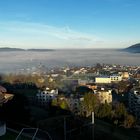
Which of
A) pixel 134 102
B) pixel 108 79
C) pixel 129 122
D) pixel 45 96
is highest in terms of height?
pixel 129 122

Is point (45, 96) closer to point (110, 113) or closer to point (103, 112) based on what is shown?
point (103, 112)

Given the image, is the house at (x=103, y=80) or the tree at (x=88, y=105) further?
the house at (x=103, y=80)

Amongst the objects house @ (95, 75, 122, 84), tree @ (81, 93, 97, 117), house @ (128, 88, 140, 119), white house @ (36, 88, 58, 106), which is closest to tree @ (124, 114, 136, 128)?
tree @ (81, 93, 97, 117)

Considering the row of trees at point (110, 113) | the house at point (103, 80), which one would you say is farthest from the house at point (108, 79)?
the row of trees at point (110, 113)

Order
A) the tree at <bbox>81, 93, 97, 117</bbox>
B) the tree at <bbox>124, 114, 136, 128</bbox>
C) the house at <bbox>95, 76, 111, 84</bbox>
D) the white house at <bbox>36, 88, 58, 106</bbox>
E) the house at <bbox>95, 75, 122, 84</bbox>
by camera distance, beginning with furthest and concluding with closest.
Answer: the house at <bbox>95, 75, 122, 84</bbox> < the house at <bbox>95, 76, 111, 84</bbox> < the white house at <bbox>36, 88, 58, 106</bbox> < the tree at <bbox>81, 93, 97, 117</bbox> < the tree at <bbox>124, 114, 136, 128</bbox>

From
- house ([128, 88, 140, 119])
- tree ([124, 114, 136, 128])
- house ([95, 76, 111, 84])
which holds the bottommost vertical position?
house ([95, 76, 111, 84])

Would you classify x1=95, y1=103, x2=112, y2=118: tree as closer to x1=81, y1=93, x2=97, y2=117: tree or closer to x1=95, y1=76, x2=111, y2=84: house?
x1=81, y1=93, x2=97, y2=117: tree

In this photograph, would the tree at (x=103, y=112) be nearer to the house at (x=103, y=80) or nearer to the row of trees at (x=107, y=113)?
the row of trees at (x=107, y=113)

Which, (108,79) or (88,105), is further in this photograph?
(108,79)

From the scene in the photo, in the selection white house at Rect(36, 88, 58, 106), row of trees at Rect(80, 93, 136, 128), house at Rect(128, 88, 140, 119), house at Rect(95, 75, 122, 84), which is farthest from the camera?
house at Rect(95, 75, 122, 84)

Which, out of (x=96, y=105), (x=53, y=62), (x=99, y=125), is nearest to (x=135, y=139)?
(x=99, y=125)

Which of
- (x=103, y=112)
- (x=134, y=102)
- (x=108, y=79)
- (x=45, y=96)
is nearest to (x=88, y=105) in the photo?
(x=103, y=112)

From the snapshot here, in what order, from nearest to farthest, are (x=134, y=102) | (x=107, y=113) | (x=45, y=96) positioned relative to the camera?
(x=107, y=113)
(x=134, y=102)
(x=45, y=96)
